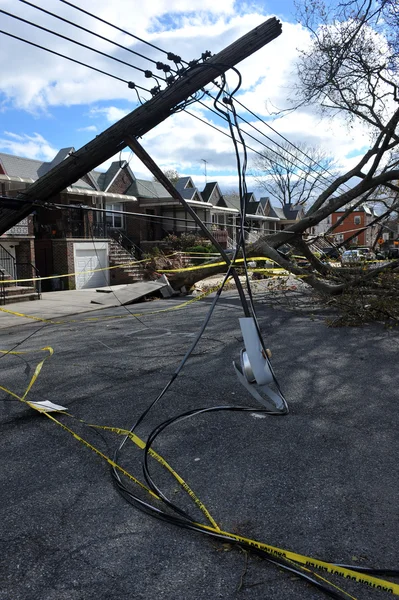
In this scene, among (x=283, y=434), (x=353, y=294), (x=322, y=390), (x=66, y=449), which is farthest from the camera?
(x=353, y=294)

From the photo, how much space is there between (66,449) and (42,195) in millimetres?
3605

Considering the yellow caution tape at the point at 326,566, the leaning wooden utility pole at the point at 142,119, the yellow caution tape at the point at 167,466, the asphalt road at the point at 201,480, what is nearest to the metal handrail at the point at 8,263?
the asphalt road at the point at 201,480

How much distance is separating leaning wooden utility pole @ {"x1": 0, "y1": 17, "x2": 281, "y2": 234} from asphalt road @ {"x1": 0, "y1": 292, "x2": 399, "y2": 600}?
2.63 metres

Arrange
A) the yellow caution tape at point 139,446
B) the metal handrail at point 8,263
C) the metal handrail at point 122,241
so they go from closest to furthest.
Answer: the yellow caution tape at point 139,446 < the metal handrail at point 8,263 < the metal handrail at point 122,241

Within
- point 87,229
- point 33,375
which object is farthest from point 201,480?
point 87,229

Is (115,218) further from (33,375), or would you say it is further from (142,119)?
(142,119)

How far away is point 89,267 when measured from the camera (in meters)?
24.8

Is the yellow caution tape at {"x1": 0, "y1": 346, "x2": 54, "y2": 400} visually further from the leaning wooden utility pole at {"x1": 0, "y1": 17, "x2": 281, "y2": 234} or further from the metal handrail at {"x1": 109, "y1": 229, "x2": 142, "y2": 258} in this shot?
the metal handrail at {"x1": 109, "y1": 229, "x2": 142, "y2": 258}

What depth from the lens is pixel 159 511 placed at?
3168mm

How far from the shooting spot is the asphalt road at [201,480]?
2557mm

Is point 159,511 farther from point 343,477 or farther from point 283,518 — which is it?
point 343,477

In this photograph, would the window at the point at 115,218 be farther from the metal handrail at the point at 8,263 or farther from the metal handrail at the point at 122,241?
the metal handrail at the point at 8,263

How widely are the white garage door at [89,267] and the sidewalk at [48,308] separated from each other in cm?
387

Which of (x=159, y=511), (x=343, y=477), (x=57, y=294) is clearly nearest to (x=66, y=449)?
(x=159, y=511)
